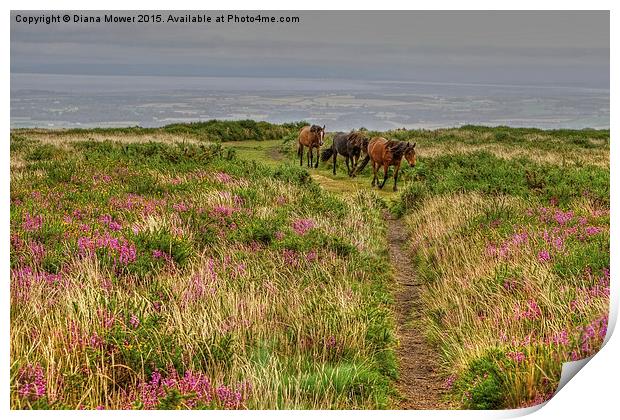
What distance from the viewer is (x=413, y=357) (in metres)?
7.12

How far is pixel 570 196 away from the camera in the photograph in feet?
40.3

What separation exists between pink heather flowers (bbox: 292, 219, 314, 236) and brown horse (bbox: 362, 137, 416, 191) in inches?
376

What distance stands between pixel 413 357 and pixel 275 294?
178cm

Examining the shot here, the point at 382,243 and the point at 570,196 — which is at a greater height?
the point at 570,196

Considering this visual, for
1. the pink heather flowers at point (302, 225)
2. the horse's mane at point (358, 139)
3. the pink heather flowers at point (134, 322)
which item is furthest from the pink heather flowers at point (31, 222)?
the horse's mane at point (358, 139)

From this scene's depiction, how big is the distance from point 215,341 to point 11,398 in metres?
1.73

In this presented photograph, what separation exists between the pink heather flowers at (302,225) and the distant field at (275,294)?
0.05 m

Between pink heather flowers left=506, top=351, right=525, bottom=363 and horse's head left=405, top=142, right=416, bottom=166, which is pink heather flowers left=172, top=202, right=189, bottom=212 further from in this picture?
horse's head left=405, top=142, right=416, bottom=166

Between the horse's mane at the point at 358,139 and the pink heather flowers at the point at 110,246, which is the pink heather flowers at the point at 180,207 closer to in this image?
the pink heather flowers at the point at 110,246

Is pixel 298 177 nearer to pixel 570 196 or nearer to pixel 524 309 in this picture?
pixel 570 196

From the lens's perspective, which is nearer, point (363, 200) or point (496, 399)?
point (496, 399)

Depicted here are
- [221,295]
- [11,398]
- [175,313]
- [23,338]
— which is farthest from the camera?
[221,295]
